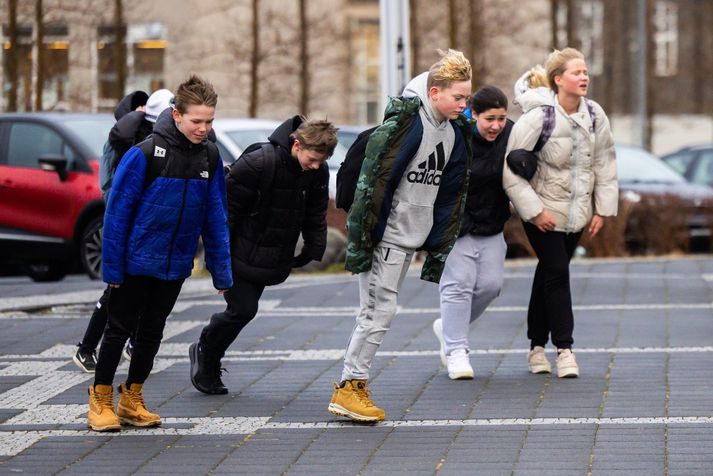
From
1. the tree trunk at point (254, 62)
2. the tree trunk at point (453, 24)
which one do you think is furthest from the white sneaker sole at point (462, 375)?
the tree trunk at point (453, 24)

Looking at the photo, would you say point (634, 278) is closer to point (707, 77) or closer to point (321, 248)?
point (321, 248)

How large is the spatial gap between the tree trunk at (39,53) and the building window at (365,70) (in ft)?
53.3

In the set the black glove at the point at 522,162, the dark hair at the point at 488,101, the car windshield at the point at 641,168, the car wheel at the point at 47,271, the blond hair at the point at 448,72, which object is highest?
the blond hair at the point at 448,72

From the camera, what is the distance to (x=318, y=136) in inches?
281

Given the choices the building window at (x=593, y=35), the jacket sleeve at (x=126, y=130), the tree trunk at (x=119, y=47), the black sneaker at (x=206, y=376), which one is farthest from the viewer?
the building window at (x=593, y=35)

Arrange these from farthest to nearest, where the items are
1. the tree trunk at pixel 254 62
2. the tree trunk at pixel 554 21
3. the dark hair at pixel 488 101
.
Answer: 1. the tree trunk at pixel 554 21
2. the tree trunk at pixel 254 62
3. the dark hair at pixel 488 101

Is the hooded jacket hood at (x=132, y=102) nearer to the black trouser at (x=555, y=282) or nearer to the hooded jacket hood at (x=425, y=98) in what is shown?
the hooded jacket hood at (x=425, y=98)

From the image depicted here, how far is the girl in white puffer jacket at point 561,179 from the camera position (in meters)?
8.20

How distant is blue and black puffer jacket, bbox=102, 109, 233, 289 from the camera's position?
670 cm

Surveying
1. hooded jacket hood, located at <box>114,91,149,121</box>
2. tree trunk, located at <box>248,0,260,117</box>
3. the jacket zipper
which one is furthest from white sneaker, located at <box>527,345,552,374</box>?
tree trunk, located at <box>248,0,260,117</box>

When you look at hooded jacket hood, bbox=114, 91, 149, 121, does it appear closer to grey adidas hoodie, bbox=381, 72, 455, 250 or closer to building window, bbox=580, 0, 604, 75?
grey adidas hoodie, bbox=381, 72, 455, 250

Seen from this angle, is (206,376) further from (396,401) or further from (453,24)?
(453,24)

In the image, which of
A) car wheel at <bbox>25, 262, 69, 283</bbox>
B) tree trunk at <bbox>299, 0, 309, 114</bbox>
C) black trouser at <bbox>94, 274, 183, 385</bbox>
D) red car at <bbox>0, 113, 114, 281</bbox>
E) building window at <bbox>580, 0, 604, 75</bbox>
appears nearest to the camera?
black trouser at <bbox>94, 274, 183, 385</bbox>

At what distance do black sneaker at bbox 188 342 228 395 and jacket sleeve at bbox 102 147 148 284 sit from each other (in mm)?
1215
